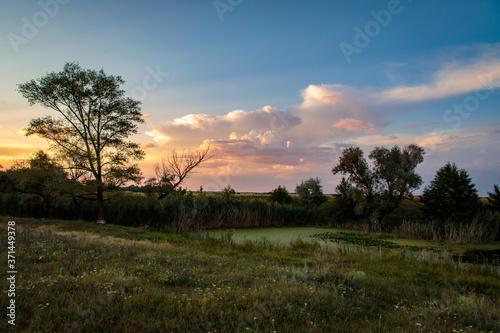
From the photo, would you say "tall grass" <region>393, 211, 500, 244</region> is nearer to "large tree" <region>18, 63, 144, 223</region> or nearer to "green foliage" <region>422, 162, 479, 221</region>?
"green foliage" <region>422, 162, 479, 221</region>

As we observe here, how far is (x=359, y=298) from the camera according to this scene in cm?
531

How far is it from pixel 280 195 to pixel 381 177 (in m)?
14.1

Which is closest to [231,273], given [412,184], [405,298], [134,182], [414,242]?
[405,298]

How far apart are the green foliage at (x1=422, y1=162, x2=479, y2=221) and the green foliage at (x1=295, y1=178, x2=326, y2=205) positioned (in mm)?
11725

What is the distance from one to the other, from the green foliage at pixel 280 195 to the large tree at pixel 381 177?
11641mm

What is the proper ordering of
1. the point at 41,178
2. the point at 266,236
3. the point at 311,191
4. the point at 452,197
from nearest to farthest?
the point at 266,236, the point at 41,178, the point at 452,197, the point at 311,191

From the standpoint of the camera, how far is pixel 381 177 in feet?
68.4

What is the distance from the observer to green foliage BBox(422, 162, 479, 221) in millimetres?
19781

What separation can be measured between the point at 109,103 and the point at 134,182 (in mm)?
5262

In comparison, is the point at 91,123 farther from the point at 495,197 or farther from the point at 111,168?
the point at 495,197

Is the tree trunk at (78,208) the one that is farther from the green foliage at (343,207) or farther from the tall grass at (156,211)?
the green foliage at (343,207)

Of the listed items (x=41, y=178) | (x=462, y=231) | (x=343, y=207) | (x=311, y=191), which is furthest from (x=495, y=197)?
(x=41, y=178)

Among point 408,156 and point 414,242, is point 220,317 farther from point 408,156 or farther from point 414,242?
point 408,156

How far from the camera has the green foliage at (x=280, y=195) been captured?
3312cm
